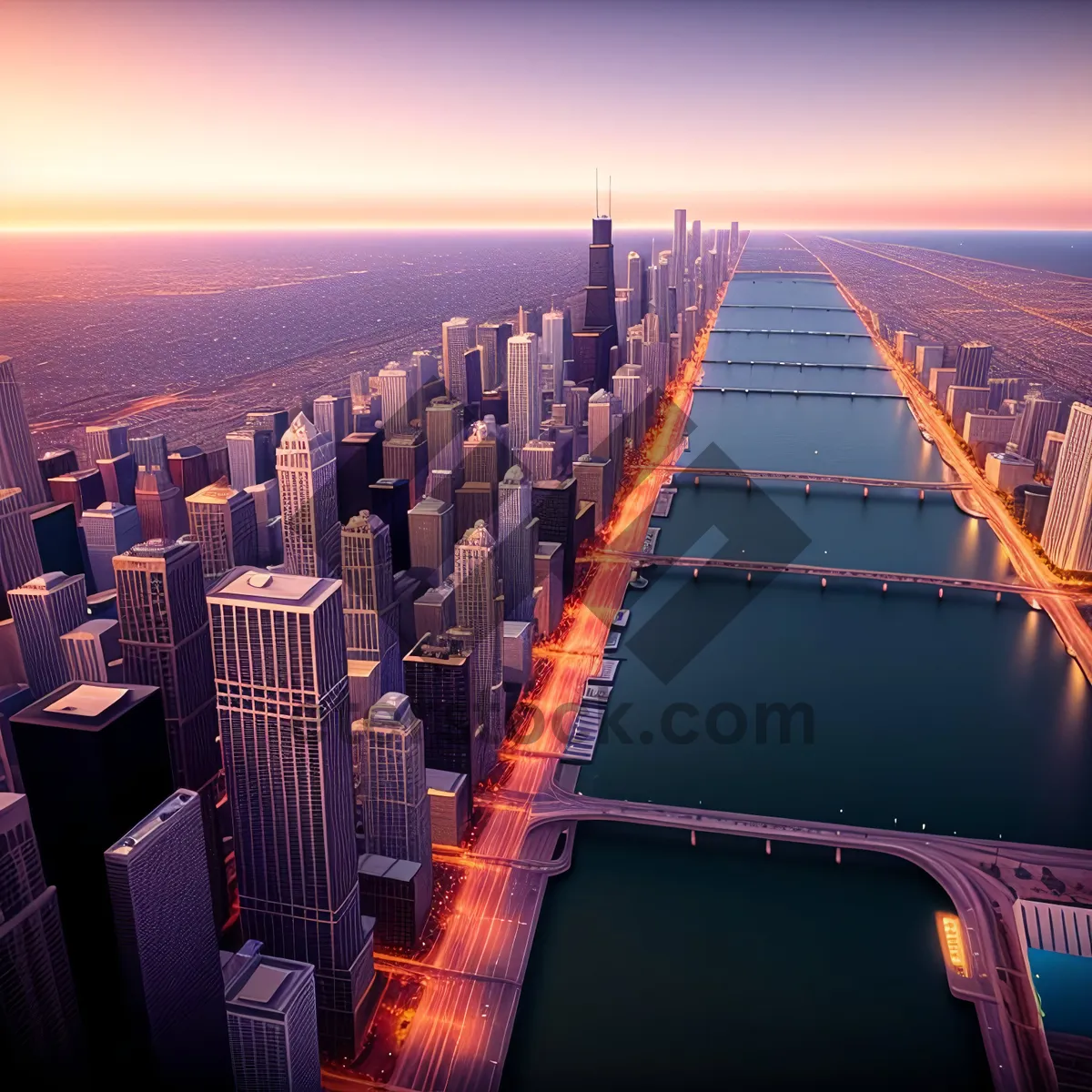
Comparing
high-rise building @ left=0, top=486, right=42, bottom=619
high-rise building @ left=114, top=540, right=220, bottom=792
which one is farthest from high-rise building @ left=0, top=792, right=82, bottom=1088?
high-rise building @ left=0, top=486, right=42, bottom=619

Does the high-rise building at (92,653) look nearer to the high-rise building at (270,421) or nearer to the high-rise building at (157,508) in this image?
the high-rise building at (157,508)

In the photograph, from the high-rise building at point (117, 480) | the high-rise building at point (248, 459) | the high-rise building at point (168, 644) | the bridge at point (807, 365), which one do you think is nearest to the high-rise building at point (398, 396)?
the high-rise building at point (248, 459)

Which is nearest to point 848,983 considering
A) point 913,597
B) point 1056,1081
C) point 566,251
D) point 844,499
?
point 1056,1081

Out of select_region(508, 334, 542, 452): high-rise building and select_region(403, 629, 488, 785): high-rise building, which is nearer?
select_region(403, 629, 488, 785): high-rise building

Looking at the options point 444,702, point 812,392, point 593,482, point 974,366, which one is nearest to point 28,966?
point 444,702

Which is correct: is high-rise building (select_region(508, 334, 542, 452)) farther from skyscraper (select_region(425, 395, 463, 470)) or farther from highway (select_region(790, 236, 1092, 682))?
highway (select_region(790, 236, 1092, 682))

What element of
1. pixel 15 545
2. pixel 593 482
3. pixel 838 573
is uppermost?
pixel 15 545

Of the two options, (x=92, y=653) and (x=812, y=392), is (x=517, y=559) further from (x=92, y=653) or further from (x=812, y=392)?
(x=812, y=392)
